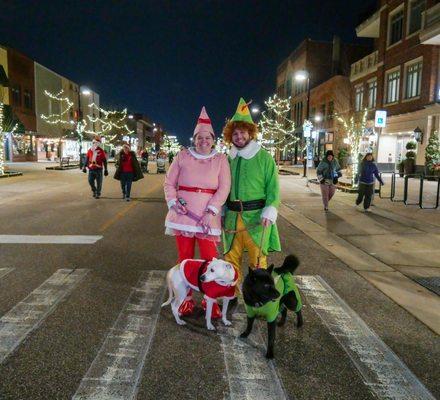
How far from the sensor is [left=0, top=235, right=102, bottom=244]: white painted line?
8.57m

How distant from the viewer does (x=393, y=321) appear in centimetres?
479

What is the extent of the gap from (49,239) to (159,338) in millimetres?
5345

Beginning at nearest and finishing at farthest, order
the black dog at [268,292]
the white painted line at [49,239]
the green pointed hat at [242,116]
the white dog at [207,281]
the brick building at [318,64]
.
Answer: the black dog at [268,292] → the white dog at [207,281] → the green pointed hat at [242,116] → the white painted line at [49,239] → the brick building at [318,64]

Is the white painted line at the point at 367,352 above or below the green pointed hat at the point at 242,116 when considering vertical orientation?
below

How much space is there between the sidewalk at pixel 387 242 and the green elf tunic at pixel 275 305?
1573 mm

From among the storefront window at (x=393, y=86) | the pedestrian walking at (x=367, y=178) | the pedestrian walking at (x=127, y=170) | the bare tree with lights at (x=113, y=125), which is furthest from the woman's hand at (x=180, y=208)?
the bare tree with lights at (x=113, y=125)

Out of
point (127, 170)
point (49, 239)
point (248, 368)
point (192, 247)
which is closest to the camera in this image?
point (248, 368)

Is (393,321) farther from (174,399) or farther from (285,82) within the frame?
(285,82)

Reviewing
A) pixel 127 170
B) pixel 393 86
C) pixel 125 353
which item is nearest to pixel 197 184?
pixel 125 353

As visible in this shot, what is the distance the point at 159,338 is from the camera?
421 centimetres

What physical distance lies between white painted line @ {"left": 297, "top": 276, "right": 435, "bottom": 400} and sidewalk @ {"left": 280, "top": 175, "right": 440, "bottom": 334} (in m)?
0.73

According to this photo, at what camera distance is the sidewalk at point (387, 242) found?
226 inches

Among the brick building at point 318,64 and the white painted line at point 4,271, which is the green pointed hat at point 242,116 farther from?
the brick building at point 318,64

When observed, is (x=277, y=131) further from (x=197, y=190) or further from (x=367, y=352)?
(x=367, y=352)
